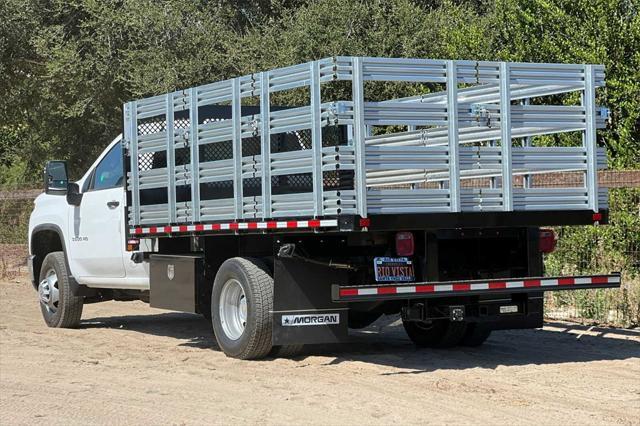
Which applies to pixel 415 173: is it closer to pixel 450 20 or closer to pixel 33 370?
pixel 33 370

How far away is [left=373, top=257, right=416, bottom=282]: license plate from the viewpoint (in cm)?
995

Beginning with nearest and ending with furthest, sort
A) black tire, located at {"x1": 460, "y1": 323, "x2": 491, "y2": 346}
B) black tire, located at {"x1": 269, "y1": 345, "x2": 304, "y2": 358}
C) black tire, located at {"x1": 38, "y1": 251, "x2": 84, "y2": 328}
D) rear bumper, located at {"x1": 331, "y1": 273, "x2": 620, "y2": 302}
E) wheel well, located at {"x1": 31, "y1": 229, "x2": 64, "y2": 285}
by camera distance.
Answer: rear bumper, located at {"x1": 331, "y1": 273, "x2": 620, "y2": 302} < black tire, located at {"x1": 269, "y1": 345, "x2": 304, "y2": 358} < black tire, located at {"x1": 460, "y1": 323, "x2": 491, "y2": 346} < black tire, located at {"x1": 38, "y1": 251, "x2": 84, "y2": 328} < wheel well, located at {"x1": 31, "y1": 229, "x2": 64, "y2": 285}

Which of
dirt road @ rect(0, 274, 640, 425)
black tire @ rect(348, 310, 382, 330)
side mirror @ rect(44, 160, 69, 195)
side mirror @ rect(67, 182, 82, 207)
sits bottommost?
dirt road @ rect(0, 274, 640, 425)

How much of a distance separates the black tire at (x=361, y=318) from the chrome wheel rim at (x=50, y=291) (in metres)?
Answer: 4.19

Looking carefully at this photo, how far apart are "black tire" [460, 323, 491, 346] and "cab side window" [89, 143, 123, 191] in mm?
4187

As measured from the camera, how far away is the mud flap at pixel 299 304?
1016cm

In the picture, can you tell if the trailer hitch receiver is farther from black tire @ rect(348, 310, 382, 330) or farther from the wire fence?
the wire fence

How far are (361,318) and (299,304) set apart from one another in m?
1.44

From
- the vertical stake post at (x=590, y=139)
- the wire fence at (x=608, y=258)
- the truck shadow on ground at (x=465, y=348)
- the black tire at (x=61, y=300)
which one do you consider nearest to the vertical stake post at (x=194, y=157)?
the truck shadow on ground at (x=465, y=348)

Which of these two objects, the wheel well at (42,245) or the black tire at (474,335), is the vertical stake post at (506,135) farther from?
the wheel well at (42,245)

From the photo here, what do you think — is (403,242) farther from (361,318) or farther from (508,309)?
(361,318)

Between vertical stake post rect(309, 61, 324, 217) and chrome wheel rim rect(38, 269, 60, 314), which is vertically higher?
vertical stake post rect(309, 61, 324, 217)

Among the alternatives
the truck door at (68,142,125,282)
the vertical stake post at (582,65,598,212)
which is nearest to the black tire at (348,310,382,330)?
the vertical stake post at (582,65,598,212)

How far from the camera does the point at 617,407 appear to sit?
8.16 metres
